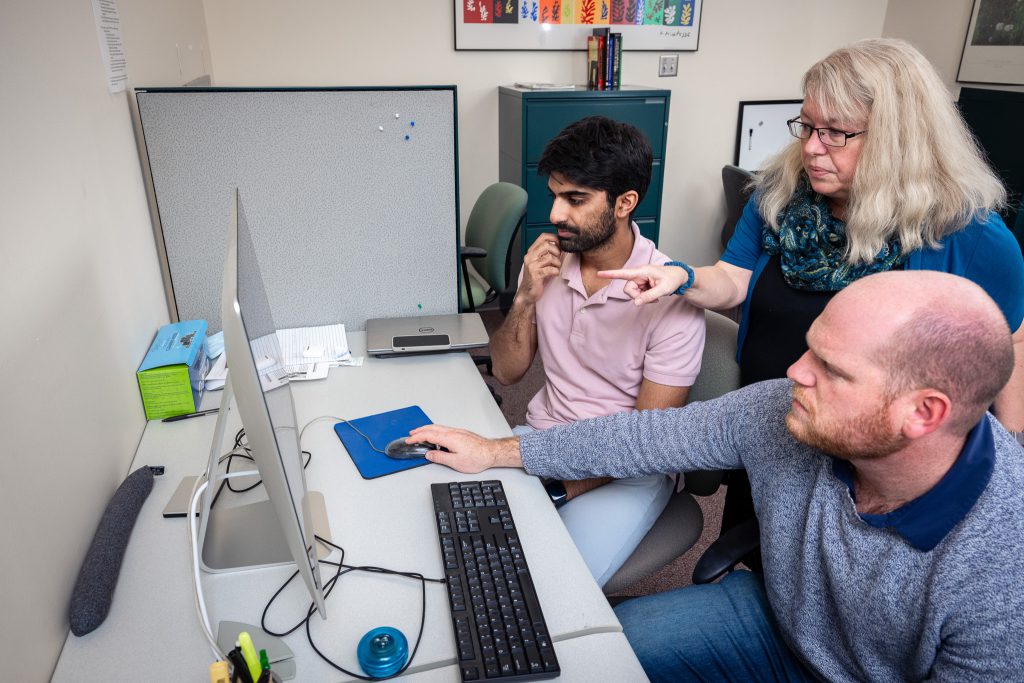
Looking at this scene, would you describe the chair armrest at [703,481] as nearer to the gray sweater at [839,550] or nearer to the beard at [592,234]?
the gray sweater at [839,550]

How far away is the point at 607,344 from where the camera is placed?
5.18 feet

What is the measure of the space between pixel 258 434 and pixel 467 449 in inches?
22.2

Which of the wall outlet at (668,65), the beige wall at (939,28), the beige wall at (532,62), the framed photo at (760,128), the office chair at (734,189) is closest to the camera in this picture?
the beige wall at (532,62)

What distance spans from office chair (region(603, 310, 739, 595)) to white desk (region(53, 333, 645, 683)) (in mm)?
307

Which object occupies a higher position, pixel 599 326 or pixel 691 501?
pixel 599 326

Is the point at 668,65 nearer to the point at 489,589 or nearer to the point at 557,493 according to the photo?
the point at 557,493

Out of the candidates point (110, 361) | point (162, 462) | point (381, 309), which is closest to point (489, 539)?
point (162, 462)

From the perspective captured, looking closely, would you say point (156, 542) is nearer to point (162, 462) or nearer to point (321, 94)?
point (162, 462)

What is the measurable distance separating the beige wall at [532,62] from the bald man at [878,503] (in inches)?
110

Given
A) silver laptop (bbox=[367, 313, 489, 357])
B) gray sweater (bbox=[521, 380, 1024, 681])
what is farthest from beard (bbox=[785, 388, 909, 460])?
silver laptop (bbox=[367, 313, 489, 357])

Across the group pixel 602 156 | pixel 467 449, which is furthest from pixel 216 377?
pixel 602 156

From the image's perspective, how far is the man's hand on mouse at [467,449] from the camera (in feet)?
4.17

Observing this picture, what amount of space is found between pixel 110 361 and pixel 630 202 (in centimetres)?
110

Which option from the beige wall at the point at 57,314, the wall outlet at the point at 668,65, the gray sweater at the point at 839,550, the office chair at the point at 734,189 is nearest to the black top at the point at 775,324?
the gray sweater at the point at 839,550
